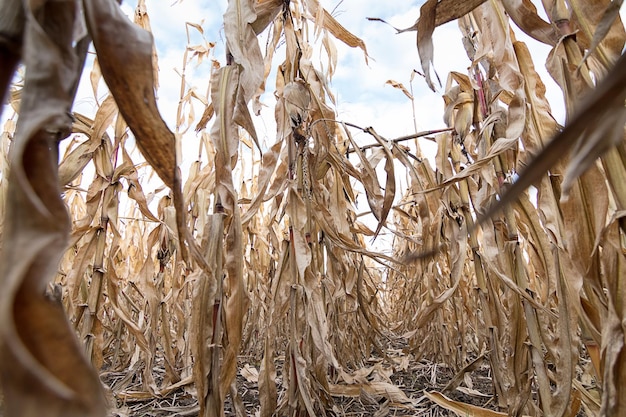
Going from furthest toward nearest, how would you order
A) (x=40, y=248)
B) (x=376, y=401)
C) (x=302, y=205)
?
(x=376, y=401), (x=302, y=205), (x=40, y=248)

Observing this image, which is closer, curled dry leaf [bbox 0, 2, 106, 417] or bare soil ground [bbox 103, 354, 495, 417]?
curled dry leaf [bbox 0, 2, 106, 417]

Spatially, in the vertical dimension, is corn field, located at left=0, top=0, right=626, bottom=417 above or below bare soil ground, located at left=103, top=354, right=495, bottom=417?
above

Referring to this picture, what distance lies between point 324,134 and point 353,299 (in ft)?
1.50

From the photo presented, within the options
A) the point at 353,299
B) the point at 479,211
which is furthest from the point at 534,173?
the point at 353,299

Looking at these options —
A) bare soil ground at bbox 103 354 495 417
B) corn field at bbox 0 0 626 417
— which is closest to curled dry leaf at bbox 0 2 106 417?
corn field at bbox 0 0 626 417

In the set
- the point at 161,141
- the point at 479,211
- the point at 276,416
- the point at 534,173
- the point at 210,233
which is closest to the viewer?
the point at 534,173

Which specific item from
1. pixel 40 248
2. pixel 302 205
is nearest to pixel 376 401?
pixel 302 205

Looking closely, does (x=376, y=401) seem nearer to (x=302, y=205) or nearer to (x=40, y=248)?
(x=302, y=205)

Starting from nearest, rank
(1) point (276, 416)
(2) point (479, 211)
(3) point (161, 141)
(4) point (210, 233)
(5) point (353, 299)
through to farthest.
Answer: (3) point (161, 141), (4) point (210, 233), (2) point (479, 211), (1) point (276, 416), (5) point (353, 299)

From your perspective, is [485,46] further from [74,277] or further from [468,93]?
[74,277]

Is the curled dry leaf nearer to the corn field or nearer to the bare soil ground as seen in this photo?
the corn field

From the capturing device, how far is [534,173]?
126mm

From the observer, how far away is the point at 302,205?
79 centimetres

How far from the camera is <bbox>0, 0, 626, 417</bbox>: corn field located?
0.16 m
